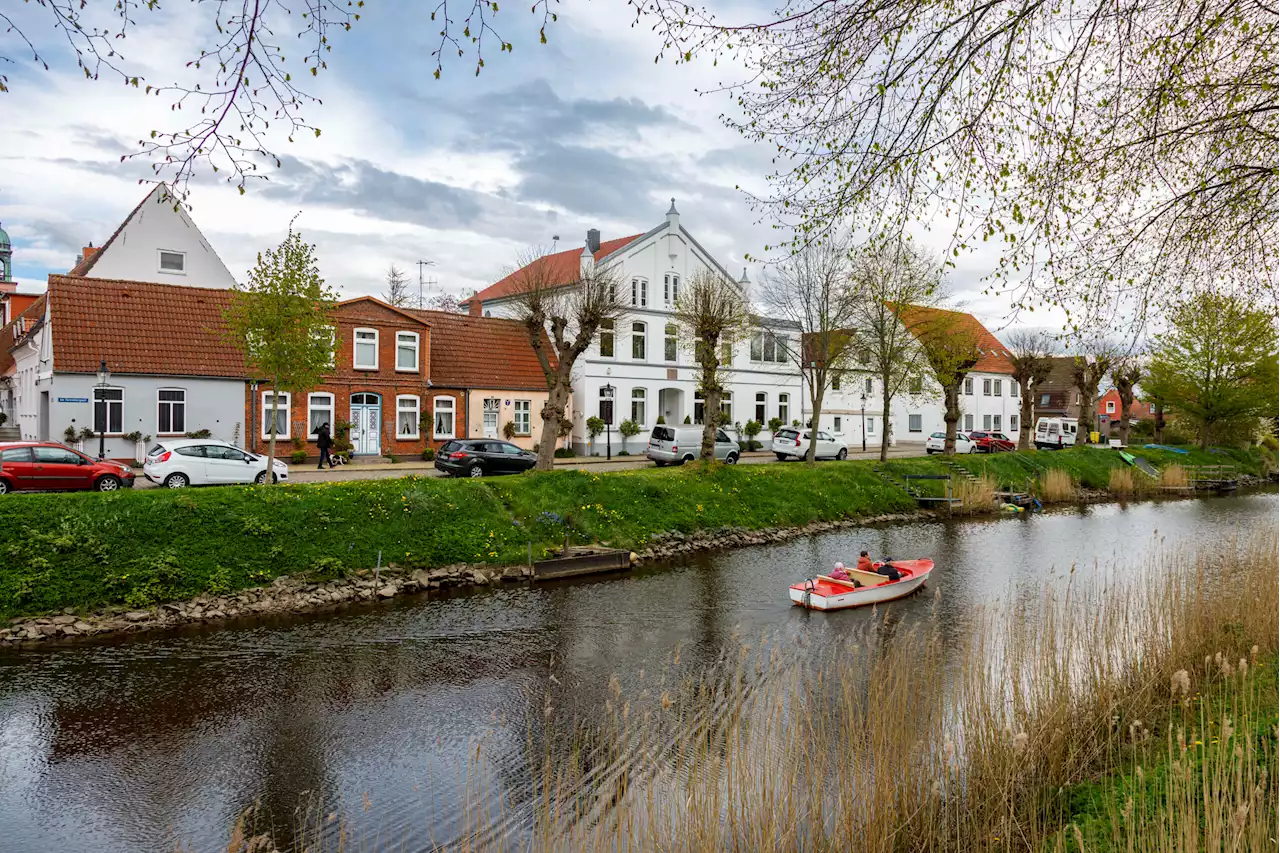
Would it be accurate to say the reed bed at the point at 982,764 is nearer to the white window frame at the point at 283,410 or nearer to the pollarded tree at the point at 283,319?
the pollarded tree at the point at 283,319

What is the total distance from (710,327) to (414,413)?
14224mm

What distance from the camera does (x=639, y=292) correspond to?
4141 cm

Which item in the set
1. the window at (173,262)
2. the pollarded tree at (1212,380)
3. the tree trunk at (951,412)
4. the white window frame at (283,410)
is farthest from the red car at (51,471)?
the pollarded tree at (1212,380)

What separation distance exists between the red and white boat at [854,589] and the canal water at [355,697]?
333mm

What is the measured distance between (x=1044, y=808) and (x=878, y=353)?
27467mm

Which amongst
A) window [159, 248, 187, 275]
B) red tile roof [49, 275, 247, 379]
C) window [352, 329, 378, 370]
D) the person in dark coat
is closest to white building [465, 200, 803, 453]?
window [352, 329, 378, 370]

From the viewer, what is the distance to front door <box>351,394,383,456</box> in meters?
33.0

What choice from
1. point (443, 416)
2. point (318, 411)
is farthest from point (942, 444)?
point (318, 411)

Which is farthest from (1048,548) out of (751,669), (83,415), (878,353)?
(83,415)

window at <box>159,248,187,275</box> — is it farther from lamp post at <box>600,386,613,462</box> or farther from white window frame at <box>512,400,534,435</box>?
lamp post at <box>600,386,613,462</box>

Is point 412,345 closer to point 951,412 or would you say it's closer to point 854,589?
point 951,412

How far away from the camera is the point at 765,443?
46.0 meters

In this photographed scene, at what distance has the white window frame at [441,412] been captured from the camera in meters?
35.1

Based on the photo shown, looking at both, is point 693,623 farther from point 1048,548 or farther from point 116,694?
point 1048,548
